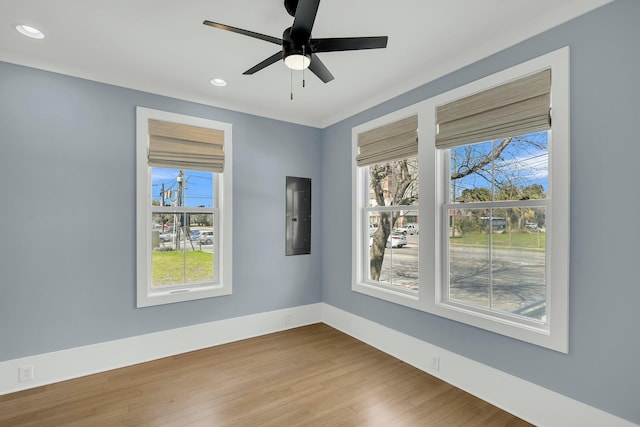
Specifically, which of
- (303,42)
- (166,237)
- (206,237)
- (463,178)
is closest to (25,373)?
(166,237)

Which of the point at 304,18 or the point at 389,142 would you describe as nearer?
the point at 304,18

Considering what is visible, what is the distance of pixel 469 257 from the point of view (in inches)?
105

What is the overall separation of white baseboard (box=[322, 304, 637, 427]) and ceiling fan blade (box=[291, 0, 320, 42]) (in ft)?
8.94

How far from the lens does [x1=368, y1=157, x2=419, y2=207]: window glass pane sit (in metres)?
3.25

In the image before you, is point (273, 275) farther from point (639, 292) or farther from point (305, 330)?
point (639, 292)

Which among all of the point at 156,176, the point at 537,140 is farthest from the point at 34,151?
the point at 537,140

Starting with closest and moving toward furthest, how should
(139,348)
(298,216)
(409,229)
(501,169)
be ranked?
1. (501,169)
2. (139,348)
3. (409,229)
4. (298,216)

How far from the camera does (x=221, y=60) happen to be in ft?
8.87

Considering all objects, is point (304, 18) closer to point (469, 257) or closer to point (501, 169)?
point (501, 169)

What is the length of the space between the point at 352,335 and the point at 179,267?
7.23 ft

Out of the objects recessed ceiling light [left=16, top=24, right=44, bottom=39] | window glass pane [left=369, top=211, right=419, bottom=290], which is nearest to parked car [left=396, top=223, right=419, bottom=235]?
window glass pane [left=369, top=211, right=419, bottom=290]

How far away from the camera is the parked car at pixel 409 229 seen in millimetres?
3175

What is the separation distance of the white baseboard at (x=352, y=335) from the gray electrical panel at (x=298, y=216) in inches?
33.1

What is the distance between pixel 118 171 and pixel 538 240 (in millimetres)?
3711
